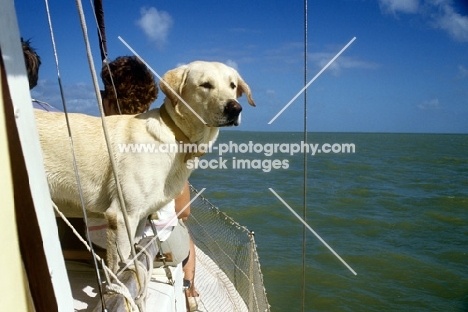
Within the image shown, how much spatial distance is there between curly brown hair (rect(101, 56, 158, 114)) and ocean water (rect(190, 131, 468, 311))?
2.64ft

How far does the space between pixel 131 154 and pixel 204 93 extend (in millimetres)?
627

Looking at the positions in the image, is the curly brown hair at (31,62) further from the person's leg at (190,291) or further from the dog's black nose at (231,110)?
the person's leg at (190,291)

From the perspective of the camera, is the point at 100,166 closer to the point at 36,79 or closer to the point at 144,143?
the point at 144,143

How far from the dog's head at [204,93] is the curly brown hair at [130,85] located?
26.1 inches

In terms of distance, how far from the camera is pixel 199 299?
11.8 ft

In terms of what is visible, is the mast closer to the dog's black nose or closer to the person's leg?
the dog's black nose

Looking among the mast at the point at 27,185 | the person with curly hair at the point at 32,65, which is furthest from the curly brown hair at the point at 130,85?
the mast at the point at 27,185

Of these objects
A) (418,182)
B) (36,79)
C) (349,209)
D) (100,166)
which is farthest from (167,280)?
(418,182)

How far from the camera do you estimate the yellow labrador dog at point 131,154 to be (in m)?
2.03

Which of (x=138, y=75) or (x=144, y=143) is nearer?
(x=144, y=143)

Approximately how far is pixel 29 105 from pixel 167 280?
168cm

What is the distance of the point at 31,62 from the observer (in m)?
2.59

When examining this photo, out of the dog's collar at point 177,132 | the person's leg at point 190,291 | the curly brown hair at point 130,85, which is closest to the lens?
the dog's collar at point 177,132

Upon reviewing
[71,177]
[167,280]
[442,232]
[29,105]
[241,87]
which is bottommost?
[442,232]
